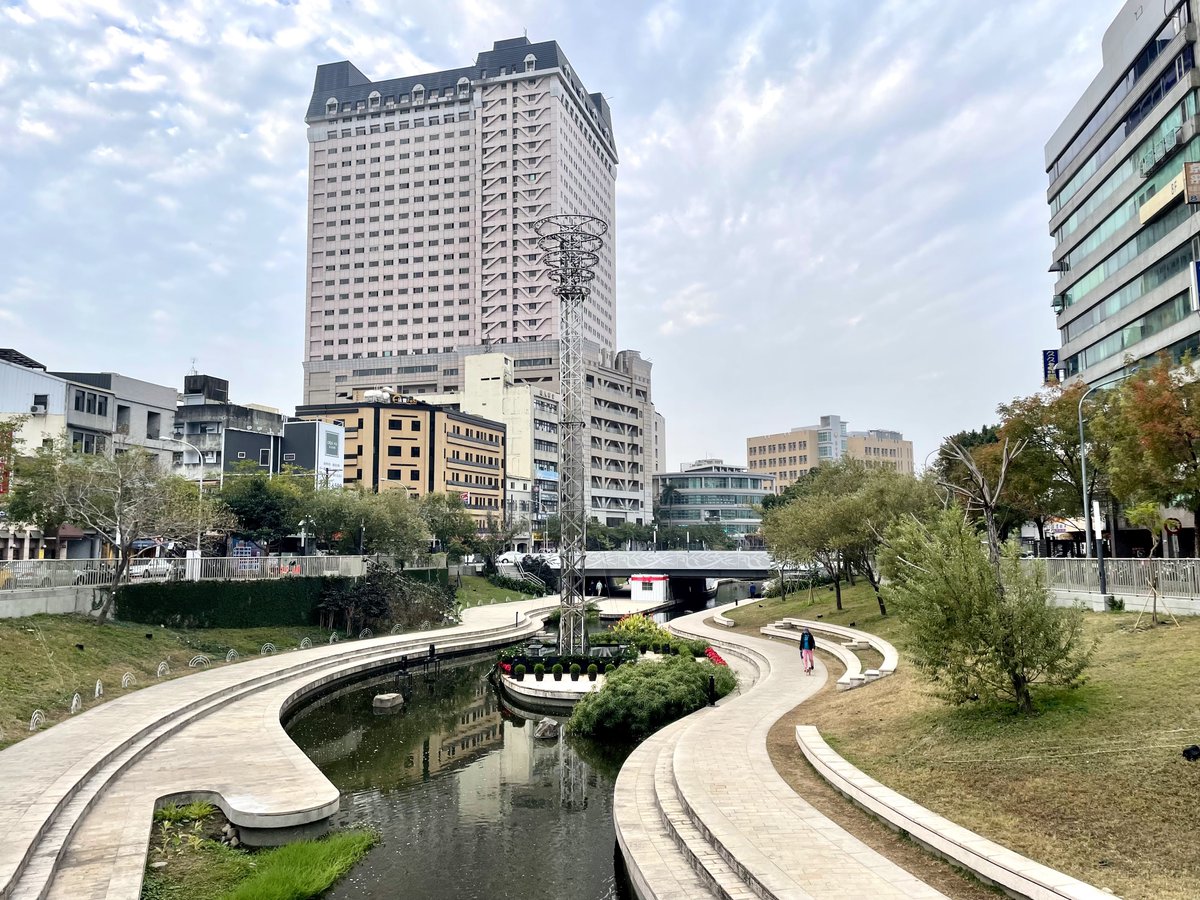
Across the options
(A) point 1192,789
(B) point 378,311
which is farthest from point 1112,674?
(B) point 378,311

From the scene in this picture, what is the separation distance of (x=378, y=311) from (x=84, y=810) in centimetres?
15628

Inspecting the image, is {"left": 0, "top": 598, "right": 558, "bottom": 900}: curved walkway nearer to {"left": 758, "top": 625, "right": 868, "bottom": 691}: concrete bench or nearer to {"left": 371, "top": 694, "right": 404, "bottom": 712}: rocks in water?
{"left": 371, "top": 694, "right": 404, "bottom": 712}: rocks in water

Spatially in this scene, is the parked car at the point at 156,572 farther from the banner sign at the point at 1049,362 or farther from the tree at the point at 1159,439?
the banner sign at the point at 1049,362

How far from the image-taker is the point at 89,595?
35312mm

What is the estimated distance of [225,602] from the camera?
41.0m

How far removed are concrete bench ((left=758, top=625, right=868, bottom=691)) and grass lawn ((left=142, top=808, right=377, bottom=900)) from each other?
1561 centimetres

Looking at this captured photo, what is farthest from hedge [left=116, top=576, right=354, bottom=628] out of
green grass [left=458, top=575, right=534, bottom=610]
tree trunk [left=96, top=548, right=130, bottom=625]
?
green grass [left=458, top=575, right=534, bottom=610]

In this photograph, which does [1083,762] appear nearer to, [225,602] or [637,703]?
[637,703]

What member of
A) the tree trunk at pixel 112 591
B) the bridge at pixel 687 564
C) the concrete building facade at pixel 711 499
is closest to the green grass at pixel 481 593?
the bridge at pixel 687 564

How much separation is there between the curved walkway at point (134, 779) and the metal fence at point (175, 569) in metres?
8.70

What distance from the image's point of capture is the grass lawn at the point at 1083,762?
1052 centimetres

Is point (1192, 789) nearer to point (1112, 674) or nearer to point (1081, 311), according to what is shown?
point (1112, 674)

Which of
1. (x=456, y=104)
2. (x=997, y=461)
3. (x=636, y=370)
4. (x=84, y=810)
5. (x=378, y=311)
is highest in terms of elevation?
(x=456, y=104)

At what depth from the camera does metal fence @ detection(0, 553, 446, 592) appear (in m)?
33.3
